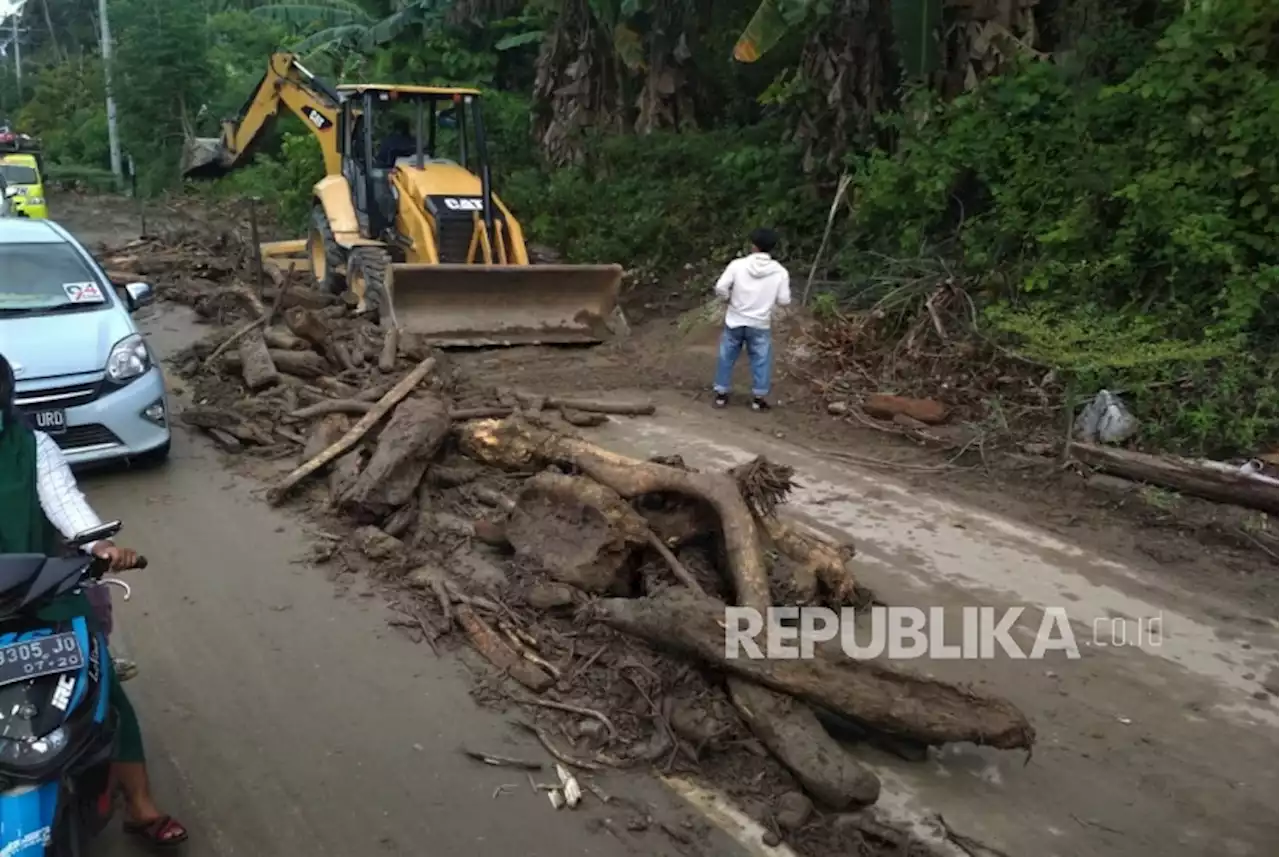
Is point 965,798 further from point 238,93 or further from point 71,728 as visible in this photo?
point 238,93

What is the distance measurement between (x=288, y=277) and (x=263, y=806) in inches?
344

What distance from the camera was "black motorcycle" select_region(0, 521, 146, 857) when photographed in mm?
2975

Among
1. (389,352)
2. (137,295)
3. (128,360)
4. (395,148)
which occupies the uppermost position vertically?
(395,148)

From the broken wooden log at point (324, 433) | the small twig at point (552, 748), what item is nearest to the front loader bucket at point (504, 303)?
the broken wooden log at point (324, 433)

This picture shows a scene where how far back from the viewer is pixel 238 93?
31.9 m

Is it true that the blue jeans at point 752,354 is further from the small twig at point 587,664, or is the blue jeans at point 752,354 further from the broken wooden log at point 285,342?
the small twig at point 587,664

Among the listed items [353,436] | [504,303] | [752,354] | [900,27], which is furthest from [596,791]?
[900,27]

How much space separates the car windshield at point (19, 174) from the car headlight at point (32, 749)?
2215 centimetres

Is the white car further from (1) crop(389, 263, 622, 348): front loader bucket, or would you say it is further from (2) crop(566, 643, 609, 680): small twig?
(2) crop(566, 643, 609, 680): small twig

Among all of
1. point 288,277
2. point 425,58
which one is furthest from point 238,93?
point 288,277

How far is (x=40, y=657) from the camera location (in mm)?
3102

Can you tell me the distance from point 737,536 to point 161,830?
2794 millimetres

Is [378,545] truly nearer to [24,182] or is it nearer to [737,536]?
[737,536]

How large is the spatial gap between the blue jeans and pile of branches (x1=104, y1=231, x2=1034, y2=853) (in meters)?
1.55
